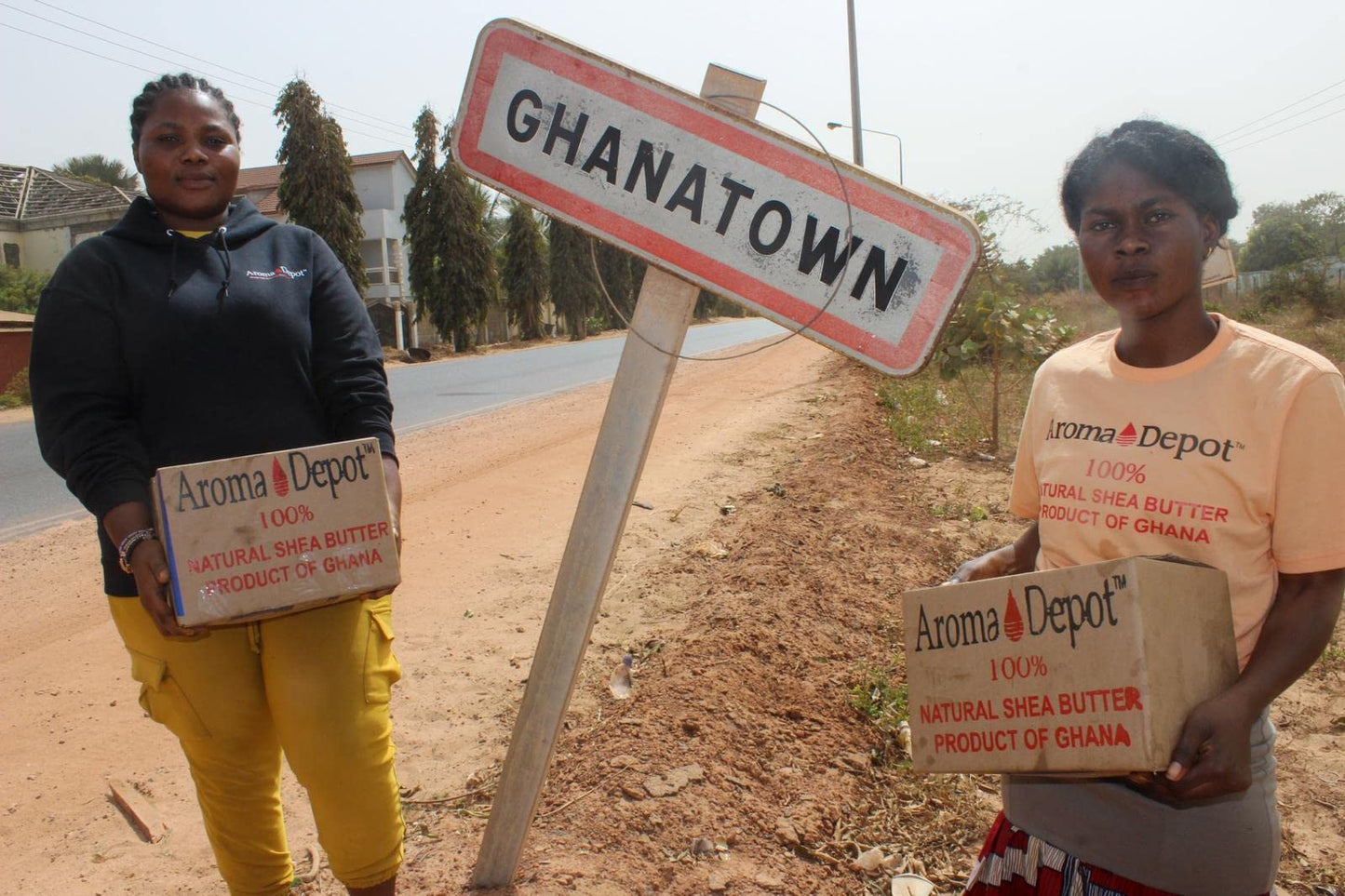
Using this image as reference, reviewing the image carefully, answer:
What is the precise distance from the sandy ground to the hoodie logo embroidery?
54.5 inches

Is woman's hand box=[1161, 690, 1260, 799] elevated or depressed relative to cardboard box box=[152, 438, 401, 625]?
depressed

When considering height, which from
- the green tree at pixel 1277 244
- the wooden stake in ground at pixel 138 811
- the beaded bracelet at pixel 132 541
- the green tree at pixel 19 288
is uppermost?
the green tree at pixel 1277 244

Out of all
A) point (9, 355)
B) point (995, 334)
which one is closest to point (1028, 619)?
point (995, 334)

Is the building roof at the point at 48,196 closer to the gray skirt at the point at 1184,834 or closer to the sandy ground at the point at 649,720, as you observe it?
the sandy ground at the point at 649,720

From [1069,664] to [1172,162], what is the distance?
783 mm

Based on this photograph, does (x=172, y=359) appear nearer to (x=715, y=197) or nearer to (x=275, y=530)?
(x=275, y=530)

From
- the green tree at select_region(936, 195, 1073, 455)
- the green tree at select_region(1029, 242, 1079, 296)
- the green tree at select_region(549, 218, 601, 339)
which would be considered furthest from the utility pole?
the green tree at select_region(1029, 242, 1079, 296)

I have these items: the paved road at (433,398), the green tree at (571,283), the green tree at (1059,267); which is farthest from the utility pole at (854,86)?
the green tree at (1059,267)

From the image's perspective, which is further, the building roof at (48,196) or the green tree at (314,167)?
the building roof at (48,196)

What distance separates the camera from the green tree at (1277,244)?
1544 inches

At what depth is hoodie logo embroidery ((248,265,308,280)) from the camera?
188 cm

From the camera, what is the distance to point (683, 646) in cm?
356

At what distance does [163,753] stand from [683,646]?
1.77m

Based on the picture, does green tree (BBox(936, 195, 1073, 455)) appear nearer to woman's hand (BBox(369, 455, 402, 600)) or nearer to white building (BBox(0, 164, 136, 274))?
woman's hand (BBox(369, 455, 402, 600))
